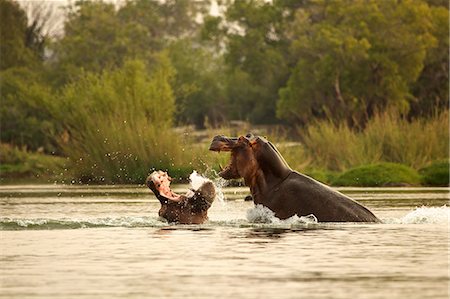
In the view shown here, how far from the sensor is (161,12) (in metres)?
107

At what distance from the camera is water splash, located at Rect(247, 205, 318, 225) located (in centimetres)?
1756

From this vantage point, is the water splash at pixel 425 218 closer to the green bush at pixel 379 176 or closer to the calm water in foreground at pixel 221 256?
the calm water in foreground at pixel 221 256

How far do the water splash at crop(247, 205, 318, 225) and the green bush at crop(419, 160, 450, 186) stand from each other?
56.3ft

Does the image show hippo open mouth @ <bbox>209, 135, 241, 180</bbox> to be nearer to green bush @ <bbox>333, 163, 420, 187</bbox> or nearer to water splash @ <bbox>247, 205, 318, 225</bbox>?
water splash @ <bbox>247, 205, 318, 225</bbox>

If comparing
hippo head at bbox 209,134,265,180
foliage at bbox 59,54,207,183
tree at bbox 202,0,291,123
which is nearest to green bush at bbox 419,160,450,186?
foliage at bbox 59,54,207,183

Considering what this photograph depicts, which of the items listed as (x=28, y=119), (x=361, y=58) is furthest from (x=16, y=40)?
(x=361, y=58)

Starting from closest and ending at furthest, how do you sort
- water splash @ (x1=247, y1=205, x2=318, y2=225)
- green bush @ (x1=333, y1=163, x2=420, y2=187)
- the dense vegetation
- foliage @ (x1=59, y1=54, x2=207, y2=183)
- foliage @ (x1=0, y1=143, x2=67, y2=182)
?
water splash @ (x1=247, y1=205, x2=318, y2=225), green bush @ (x1=333, y1=163, x2=420, y2=187), foliage @ (x1=59, y1=54, x2=207, y2=183), the dense vegetation, foliage @ (x1=0, y1=143, x2=67, y2=182)

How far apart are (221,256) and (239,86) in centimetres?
5836

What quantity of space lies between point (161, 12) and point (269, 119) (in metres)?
37.7

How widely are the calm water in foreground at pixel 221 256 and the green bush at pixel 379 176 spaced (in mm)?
12494

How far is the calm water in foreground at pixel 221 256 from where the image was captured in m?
12.0

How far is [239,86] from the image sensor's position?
7269cm

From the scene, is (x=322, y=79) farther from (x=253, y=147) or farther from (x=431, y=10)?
(x=253, y=147)

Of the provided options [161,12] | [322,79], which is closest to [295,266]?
[322,79]
